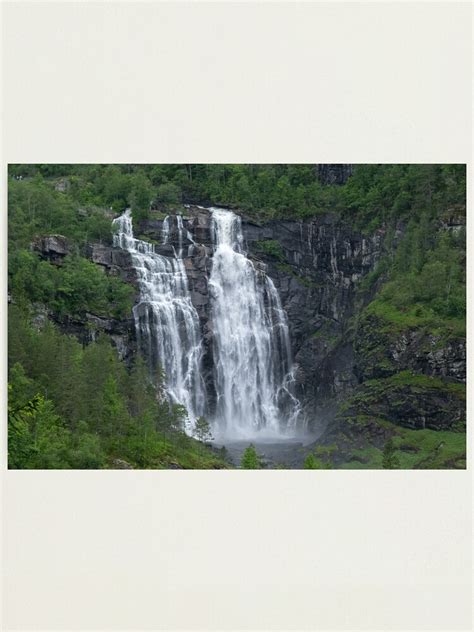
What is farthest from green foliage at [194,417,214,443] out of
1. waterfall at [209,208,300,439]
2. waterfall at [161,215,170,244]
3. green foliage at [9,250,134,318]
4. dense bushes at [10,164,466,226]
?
dense bushes at [10,164,466,226]

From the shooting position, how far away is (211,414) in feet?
89.8

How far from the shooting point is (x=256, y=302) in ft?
93.9

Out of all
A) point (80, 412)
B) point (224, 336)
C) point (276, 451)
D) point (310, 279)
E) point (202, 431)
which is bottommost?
point (276, 451)

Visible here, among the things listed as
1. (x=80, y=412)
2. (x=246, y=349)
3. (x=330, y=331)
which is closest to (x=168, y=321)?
(x=246, y=349)

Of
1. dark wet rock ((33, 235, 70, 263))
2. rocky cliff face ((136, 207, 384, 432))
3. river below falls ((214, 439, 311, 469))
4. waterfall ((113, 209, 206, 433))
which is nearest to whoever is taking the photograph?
river below falls ((214, 439, 311, 469))

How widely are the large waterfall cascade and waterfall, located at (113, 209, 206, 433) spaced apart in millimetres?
25

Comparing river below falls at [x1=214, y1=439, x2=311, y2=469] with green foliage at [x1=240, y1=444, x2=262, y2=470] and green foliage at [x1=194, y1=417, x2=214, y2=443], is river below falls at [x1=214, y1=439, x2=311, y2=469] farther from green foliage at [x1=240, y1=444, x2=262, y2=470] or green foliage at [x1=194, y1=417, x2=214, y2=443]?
green foliage at [x1=240, y1=444, x2=262, y2=470]

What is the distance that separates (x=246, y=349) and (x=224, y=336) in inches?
27.6

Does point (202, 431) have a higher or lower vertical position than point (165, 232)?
lower

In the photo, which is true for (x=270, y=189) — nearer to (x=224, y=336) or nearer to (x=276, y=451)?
(x=224, y=336)

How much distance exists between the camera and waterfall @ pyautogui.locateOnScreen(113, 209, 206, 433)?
26984 mm

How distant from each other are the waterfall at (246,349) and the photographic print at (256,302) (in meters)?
0.04
